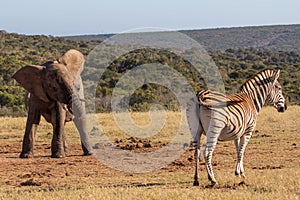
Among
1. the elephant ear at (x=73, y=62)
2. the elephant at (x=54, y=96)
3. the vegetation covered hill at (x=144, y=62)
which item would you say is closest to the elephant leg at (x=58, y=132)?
the elephant at (x=54, y=96)

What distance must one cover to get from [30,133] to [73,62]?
2094 mm

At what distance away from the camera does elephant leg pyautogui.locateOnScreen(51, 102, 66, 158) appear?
14203 mm

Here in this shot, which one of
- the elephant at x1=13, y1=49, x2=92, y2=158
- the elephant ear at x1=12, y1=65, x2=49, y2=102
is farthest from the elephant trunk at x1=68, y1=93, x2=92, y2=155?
the elephant ear at x1=12, y1=65, x2=49, y2=102

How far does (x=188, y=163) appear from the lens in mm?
13000

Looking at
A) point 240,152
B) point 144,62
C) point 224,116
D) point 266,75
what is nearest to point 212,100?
point 224,116

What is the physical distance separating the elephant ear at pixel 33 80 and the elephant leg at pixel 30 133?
46 centimetres

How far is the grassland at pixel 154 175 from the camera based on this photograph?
888cm

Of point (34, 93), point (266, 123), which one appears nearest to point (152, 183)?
point (34, 93)

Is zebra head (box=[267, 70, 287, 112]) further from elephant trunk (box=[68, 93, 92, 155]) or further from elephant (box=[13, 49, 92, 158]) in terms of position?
elephant trunk (box=[68, 93, 92, 155])

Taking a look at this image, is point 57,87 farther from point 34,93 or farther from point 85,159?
point 85,159

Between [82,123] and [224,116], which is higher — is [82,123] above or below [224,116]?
below

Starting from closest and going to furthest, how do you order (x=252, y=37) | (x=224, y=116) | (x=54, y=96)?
(x=224, y=116)
(x=54, y=96)
(x=252, y=37)

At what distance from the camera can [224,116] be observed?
9672 mm

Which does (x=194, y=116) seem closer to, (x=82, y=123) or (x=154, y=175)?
(x=154, y=175)
